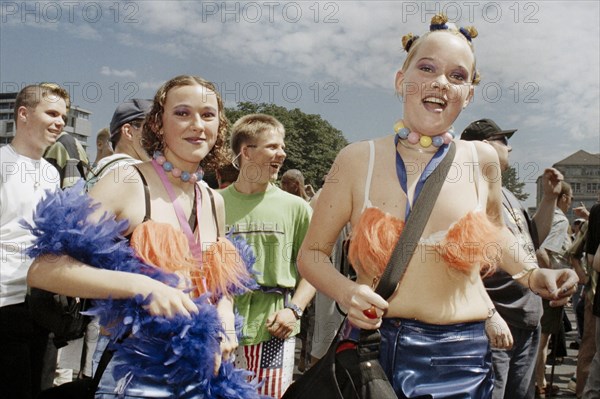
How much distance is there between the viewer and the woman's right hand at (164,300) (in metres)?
1.89

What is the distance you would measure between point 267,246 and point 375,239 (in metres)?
1.60

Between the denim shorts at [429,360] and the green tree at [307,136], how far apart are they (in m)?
52.4

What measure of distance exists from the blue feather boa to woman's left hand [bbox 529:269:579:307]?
1166 mm

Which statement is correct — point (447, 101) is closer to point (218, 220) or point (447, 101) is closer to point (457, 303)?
point (457, 303)

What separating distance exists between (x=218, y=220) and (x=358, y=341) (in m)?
0.84

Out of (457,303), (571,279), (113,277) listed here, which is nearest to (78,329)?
(113,277)

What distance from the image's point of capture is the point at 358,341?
77.0 inches

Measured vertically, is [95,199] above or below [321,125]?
below

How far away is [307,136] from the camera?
203 ft

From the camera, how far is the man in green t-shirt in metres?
3.41

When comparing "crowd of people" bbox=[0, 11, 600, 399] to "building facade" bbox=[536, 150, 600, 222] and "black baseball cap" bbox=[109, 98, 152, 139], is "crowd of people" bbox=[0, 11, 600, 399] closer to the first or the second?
"black baseball cap" bbox=[109, 98, 152, 139]

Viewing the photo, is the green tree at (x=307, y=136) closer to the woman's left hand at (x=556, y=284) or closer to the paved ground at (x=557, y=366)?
the paved ground at (x=557, y=366)

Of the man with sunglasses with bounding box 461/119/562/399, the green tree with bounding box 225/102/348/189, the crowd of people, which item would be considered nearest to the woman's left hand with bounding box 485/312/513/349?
the crowd of people

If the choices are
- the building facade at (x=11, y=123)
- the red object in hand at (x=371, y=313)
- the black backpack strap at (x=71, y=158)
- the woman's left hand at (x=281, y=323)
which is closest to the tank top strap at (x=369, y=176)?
the red object in hand at (x=371, y=313)
